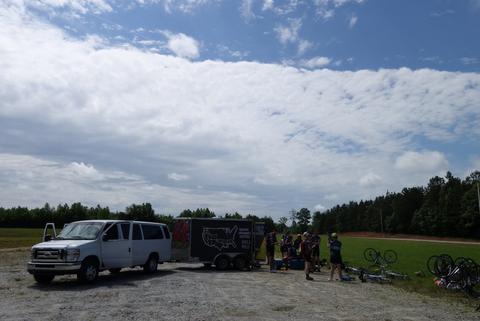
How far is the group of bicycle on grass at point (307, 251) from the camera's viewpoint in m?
17.9

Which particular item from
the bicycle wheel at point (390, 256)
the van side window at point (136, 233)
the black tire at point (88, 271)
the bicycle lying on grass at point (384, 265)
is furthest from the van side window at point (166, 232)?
the bicycle wheel at point (390, 256)

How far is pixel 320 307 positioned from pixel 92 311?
17.2 feet

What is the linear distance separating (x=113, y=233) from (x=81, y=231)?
1.06 metres

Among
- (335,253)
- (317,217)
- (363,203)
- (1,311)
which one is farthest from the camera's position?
(317,217)

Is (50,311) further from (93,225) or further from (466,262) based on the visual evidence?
(466,262)

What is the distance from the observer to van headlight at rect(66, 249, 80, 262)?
49.0ft

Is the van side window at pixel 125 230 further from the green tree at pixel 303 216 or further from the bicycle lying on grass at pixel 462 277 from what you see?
the green tree at pixel 303 216

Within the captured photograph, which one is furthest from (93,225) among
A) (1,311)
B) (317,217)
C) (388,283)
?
(317,217)

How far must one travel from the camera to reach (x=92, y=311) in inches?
419

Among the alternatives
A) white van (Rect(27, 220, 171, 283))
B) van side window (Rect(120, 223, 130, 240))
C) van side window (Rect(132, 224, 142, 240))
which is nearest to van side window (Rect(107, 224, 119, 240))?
white van (Rect(27, 220, 171, 283))

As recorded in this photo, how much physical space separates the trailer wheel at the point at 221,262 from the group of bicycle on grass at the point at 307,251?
1895 mm

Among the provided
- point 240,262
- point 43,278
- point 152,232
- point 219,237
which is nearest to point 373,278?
point 240,262

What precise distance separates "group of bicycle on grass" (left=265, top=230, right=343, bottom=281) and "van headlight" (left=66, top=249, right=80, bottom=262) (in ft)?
26.7

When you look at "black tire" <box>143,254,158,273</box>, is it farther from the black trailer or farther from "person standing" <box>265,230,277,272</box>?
"person standing" <box>265,230,277,272</box>
